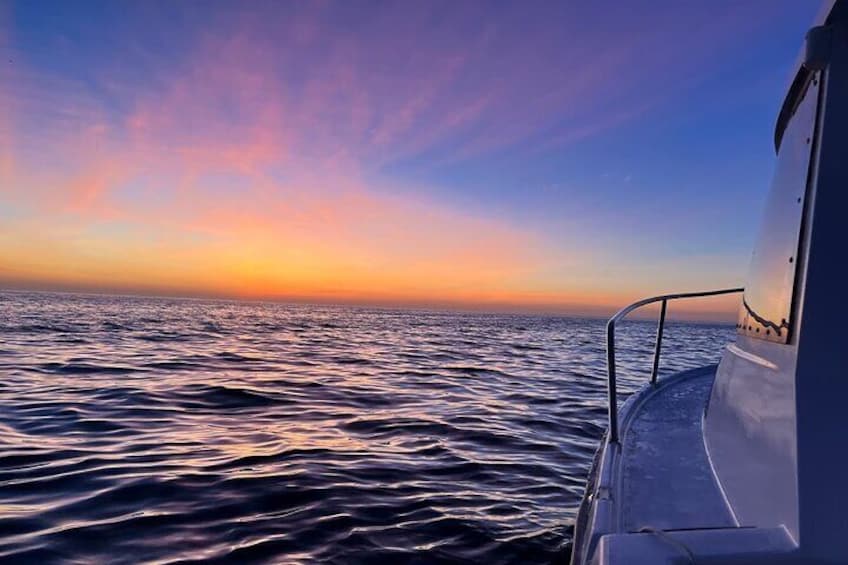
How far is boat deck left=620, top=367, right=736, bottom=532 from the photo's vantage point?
258 cm

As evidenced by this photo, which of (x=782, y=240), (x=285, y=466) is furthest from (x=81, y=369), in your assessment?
(x=782, y=240)

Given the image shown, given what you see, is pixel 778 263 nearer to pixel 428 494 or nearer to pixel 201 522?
pixel 428 494

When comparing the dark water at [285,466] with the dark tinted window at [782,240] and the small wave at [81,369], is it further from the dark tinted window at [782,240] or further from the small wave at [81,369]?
the dark tinted window at [782,240]

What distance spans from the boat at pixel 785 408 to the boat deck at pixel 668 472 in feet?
0.04

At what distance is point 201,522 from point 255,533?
0.48 m

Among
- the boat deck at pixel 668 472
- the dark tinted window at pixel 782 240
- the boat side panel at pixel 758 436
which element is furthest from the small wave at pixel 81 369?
the dark tinted window at pixel 782 240

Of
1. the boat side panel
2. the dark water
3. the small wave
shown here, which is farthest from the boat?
the small wave

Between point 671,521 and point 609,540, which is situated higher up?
point 609,540

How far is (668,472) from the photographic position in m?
3.25

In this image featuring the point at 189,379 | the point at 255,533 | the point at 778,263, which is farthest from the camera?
the point at 189,379

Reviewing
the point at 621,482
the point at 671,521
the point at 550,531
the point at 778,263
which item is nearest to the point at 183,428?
the point at 550,531

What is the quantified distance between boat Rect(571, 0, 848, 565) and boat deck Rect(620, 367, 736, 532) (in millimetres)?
12

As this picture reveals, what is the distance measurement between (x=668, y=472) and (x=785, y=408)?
137 cm

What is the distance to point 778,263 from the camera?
2.54 metres
